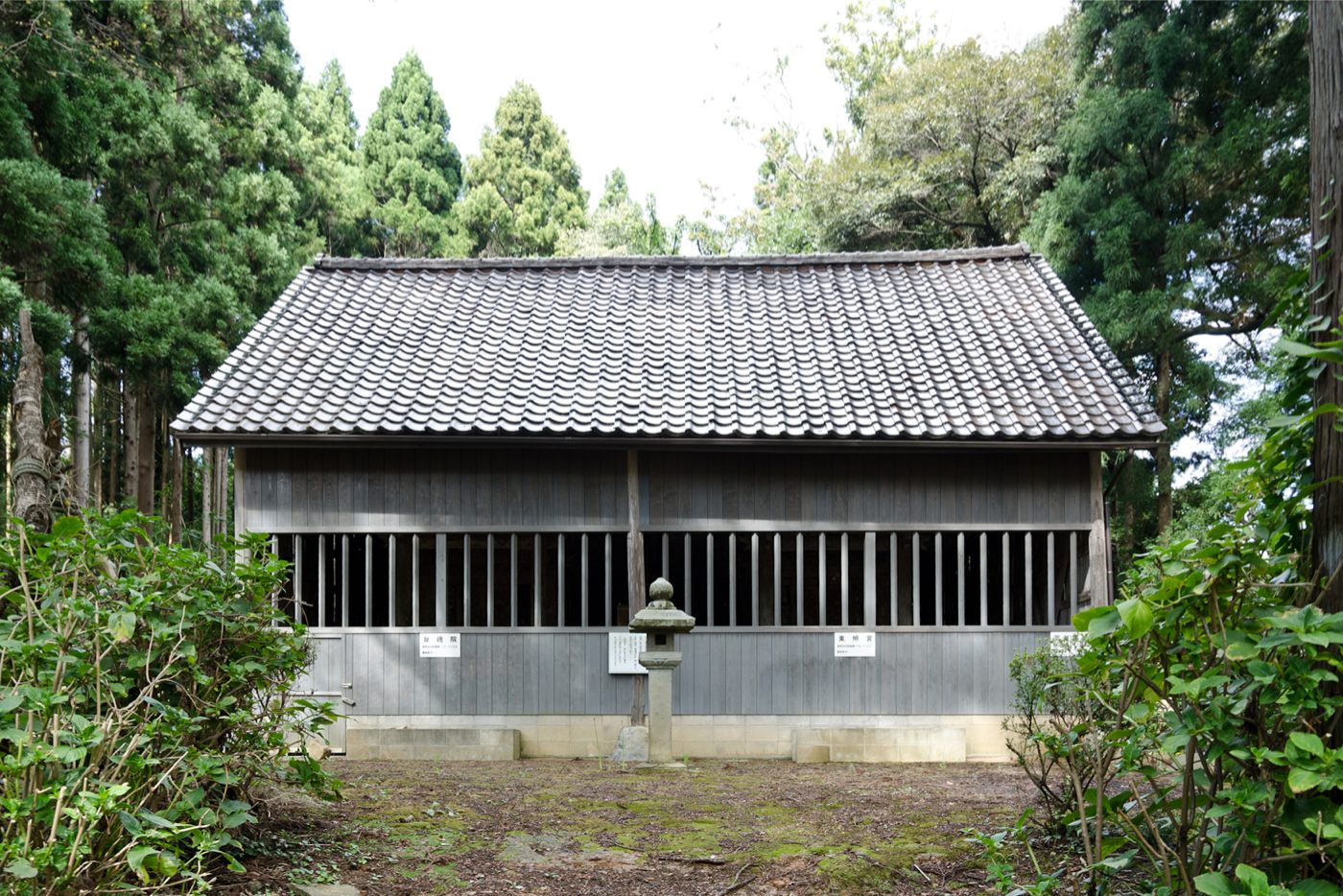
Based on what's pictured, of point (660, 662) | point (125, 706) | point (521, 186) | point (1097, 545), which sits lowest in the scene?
point (660, 662)

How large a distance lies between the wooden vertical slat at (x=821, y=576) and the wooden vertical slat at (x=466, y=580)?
3702 mm

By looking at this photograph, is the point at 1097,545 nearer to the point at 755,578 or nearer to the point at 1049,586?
the point at 1049,586

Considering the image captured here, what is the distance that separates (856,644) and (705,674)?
160 centimetres

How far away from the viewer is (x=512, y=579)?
11.6 m

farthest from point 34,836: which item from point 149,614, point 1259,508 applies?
point 1259,508

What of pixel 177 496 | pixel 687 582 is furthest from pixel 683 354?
pixel 177 496

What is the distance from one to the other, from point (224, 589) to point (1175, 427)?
62.6 feet

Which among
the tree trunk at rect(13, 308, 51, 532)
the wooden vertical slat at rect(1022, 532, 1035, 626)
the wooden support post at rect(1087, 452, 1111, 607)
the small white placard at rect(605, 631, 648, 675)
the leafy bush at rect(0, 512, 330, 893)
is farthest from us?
the wooden vertical slat at rect(1022, 532, 1035, 626)

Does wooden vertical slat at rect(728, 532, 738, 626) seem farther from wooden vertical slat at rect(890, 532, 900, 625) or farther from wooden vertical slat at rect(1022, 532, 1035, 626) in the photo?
wooden vertical slat at rect(1022, 532, 1035, 626)

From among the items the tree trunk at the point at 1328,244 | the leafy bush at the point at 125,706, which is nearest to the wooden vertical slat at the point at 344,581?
the leafy bush at the point at 125,706

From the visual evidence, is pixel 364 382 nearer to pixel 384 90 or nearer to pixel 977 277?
pixel 977 277

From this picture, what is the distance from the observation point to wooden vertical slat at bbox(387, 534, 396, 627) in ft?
37.5

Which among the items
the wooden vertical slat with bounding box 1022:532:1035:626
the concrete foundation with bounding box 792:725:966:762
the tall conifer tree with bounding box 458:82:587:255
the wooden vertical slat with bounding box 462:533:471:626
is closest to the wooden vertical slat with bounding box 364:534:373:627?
the wooden vertical slat with bounding box 462:533:471:626

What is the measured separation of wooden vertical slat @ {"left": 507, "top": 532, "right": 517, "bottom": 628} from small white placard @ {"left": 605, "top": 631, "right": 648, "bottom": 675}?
1053mm
